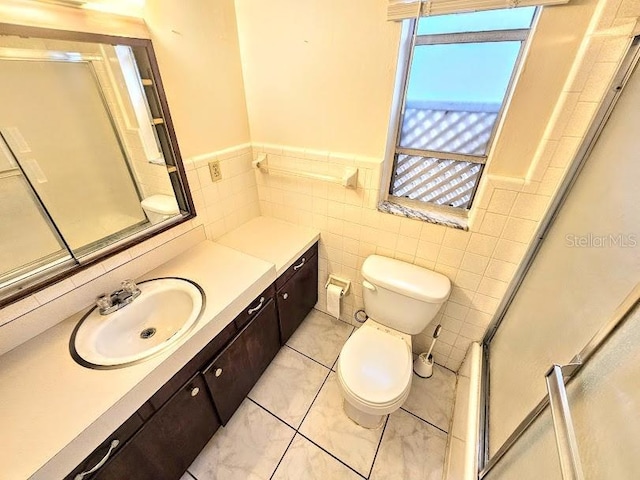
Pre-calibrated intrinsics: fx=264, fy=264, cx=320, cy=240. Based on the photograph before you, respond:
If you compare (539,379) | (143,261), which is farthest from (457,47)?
(143,261)

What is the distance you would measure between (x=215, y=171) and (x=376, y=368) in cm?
131

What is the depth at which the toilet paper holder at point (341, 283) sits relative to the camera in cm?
174

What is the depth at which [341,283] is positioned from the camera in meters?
1.78

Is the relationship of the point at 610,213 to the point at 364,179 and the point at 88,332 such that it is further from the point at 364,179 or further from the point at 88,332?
the point at 88,332

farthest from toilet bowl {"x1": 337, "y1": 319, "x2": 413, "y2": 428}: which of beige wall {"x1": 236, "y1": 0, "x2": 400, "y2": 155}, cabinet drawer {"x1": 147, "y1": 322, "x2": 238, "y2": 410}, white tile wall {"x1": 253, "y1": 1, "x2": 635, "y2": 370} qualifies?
beige wall {"x1": 236, "y1": 0, "x2": 400, "y2": 155}

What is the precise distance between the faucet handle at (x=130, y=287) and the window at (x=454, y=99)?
1.34 meters

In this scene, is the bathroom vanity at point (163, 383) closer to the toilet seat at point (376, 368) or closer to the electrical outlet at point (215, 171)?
the electrical outlet at point (215, 171)

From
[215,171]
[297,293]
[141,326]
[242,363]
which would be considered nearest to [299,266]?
[297,293]

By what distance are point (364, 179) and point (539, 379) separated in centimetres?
103

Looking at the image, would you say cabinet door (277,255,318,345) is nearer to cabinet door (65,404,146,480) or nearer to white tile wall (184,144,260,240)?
white tile wall (184,144,260,240)

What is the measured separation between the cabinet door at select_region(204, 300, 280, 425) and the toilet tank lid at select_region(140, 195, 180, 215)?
26.5 inches

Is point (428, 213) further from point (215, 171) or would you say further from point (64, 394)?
point (64, 394)

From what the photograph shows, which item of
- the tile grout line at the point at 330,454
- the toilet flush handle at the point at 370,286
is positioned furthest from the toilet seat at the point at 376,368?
the tile grout line at the point at 330,454

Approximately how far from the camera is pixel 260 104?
149cm
